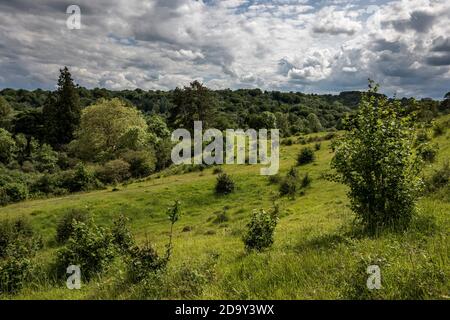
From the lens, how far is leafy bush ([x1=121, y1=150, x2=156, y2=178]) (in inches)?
2399

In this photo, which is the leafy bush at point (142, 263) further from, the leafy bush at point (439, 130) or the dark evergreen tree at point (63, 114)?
the dark evergreen tree at point (63, 114)

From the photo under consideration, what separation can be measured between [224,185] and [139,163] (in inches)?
881

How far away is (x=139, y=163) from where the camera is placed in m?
61.7

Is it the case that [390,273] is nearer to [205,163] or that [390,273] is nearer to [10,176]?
[205,163]

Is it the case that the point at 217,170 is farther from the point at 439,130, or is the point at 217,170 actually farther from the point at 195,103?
the point at 195,103

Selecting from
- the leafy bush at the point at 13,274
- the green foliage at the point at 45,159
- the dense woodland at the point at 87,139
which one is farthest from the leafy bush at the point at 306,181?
the green foliage at the point at 45,159

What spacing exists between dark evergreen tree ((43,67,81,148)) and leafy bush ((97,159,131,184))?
3819 cm

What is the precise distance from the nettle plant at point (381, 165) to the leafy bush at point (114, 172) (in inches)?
1905

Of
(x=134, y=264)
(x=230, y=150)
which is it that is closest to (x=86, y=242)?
(x=134, y=264)

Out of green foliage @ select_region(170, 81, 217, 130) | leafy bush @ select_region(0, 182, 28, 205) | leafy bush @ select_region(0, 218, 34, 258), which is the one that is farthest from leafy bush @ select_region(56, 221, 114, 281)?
green foliage @ select_region(170, 81, 217, 130)

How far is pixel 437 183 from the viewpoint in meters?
17.4

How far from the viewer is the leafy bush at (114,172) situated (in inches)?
2207

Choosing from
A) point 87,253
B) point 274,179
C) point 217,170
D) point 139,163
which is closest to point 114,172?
point 139,163
